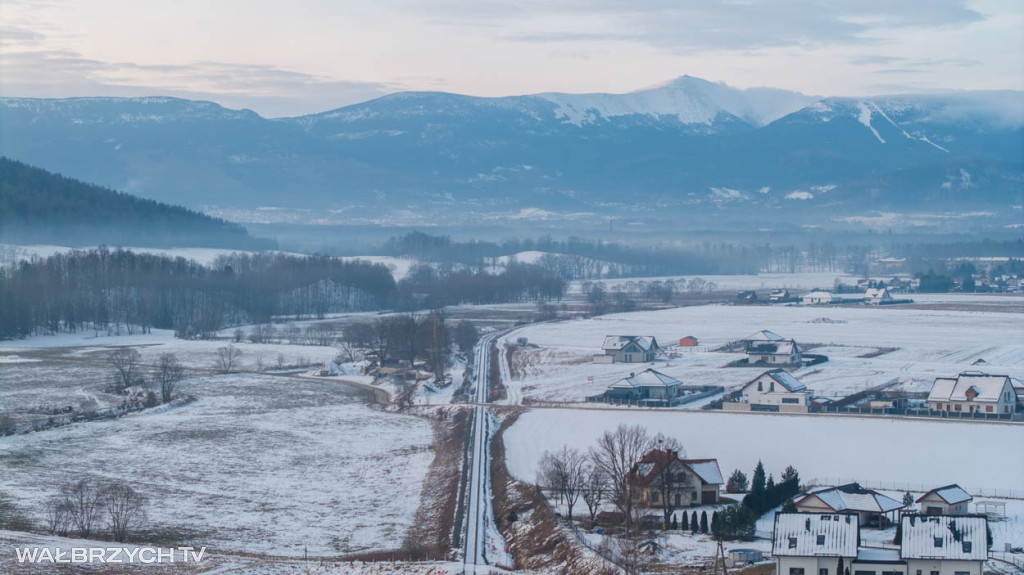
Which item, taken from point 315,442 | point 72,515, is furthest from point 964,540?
point 315,442

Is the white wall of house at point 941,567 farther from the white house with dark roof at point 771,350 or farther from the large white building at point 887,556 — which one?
the white house with dark roof at point 771,350

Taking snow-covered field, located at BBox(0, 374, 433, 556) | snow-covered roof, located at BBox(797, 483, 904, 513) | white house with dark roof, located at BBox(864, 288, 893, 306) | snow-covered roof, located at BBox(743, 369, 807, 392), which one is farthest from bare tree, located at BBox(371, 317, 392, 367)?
white house with dark roof, located at BBox(864, 288, 893, 306)

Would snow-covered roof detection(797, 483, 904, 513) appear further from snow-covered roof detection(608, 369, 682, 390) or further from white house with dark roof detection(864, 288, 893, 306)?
white house with dark roof detection(864, 288, 893, 306)

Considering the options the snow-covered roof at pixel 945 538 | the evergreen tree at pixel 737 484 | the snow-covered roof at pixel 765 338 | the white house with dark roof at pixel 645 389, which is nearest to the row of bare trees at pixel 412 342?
the white house with dark roof at pixel 645 389

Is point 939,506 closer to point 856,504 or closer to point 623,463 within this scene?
point 856,504

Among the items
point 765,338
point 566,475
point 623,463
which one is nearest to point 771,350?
point 765,338
